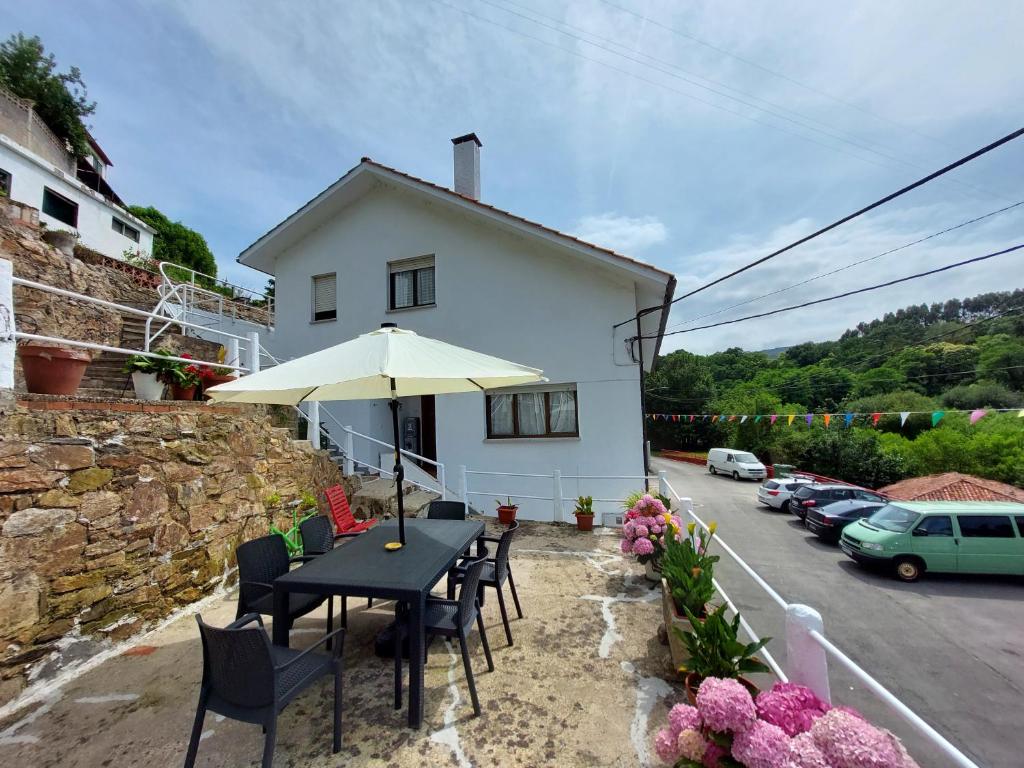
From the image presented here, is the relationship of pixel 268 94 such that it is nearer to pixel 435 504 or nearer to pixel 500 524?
pixel 435 504

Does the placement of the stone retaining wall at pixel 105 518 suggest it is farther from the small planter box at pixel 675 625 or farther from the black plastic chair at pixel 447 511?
the small planter box at pixel 675 625

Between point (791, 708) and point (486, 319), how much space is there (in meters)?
7.24

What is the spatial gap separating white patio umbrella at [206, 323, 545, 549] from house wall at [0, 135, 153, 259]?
60.4ft

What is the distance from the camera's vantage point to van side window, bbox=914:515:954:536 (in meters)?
9.47

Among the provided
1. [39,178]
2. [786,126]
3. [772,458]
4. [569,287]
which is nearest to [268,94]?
[569,287]

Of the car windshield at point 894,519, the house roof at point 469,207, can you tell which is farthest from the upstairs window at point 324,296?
the car windshield at point 894,519

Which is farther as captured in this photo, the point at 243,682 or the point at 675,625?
the point at 675,625

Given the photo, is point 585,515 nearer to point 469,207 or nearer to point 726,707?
point 726,707

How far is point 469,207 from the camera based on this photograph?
7.91m

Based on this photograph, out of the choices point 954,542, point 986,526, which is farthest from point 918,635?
point 986,526

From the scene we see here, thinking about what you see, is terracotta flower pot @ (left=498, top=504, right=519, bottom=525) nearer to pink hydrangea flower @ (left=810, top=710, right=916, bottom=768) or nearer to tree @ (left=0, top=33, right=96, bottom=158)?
pink hydrangea flower @ (left=810, top=710, right=916, bottom=768)

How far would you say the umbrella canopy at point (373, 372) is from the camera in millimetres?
2740

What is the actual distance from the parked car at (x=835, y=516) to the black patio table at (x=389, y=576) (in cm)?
1402

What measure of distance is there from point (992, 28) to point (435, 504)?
22.3 feet
